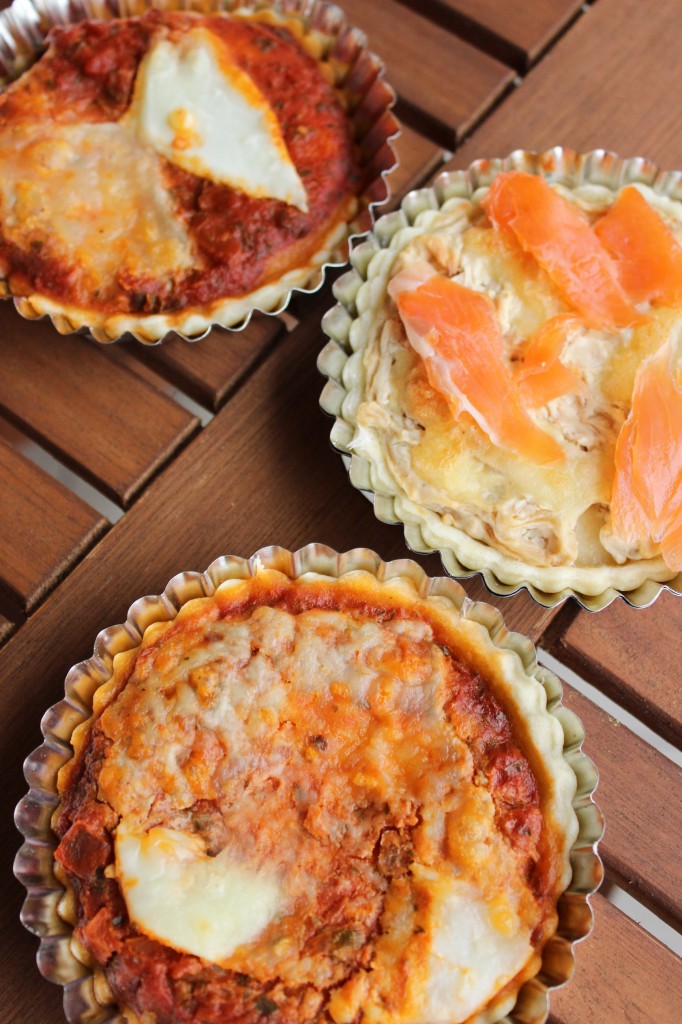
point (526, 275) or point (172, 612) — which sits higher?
point (526, 275)

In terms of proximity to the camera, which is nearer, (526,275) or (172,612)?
(172,612)

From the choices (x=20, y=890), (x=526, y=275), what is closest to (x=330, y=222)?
(x=526, y=275)

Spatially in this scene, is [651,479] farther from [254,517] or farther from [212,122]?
[212,122]

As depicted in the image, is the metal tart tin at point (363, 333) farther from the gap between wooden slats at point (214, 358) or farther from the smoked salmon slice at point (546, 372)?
the smoked salmon slice at point (546, 372)

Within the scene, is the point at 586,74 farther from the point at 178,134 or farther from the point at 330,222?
the point at 178,134

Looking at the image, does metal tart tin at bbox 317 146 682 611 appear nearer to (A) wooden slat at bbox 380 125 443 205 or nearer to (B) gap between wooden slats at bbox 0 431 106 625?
(A) wooden slat at bbox 380 125 443 205

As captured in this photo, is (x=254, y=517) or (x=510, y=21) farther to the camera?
(x=510, y=21)

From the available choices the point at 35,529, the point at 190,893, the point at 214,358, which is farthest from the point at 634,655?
the point at 35,529
